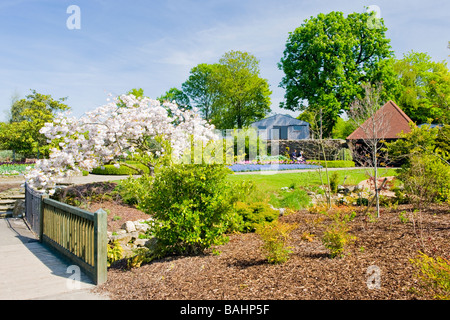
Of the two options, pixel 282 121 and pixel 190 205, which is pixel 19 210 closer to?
pixel 190 205

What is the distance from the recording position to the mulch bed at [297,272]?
360 cm

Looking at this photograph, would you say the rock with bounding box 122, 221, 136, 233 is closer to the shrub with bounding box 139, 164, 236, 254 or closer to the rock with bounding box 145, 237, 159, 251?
the rock with bounding box 145, 237, 159, 251

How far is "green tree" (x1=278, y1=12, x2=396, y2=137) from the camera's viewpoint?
27.9 m

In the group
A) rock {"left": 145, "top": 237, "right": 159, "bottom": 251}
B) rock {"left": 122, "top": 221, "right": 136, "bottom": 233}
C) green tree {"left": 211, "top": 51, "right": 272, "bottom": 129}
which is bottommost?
rock {"left": 122, "top": 221, "right": 136, "bottom": 233}

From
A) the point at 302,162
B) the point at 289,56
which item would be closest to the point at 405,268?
the point at 302,162

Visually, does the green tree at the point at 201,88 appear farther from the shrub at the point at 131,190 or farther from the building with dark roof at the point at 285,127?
the shrub at the point at 131,190

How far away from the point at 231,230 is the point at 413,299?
393 cm

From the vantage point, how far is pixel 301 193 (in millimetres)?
10820

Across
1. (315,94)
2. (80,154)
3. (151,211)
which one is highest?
(315,94)

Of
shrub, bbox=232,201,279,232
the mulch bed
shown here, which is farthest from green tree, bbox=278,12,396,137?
the mulch bed

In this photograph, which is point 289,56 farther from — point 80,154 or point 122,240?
point 122,240

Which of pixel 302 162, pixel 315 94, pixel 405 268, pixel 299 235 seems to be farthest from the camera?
pixel 315 94

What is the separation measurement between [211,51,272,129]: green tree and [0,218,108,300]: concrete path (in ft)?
108

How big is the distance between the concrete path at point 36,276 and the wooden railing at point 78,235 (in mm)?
161
